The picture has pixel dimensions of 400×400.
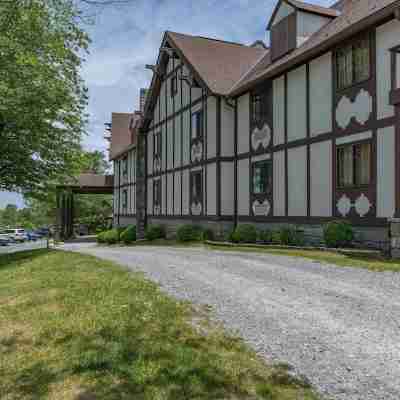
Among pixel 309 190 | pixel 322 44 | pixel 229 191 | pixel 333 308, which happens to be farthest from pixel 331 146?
pixel 333 308

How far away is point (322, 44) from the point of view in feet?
43.1

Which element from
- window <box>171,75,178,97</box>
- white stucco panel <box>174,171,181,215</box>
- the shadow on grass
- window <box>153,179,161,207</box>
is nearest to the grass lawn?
the shadow on grass

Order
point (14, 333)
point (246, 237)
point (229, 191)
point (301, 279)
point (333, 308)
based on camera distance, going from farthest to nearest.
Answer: point (229, 191) < point (246, 237) < point (301, 279) < point (333, 308) < point (14, 333)

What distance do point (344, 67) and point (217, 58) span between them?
9630 mm

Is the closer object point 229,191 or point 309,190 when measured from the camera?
point 309,190

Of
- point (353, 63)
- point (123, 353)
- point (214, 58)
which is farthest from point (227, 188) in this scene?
point (123, 353)

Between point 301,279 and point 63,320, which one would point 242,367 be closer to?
point 63,320

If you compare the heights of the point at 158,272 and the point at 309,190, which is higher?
the point at 309,190

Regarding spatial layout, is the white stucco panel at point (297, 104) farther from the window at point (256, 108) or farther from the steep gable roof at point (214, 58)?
the steep gable roof at point (214, 58)

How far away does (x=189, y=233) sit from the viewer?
1955 cm

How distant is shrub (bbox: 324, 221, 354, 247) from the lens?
12.1m

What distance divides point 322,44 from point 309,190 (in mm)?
4823

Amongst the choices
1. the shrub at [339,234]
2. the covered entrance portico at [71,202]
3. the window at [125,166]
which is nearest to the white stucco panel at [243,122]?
the shrub at [339,234]

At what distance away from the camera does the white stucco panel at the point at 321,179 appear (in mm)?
13523
